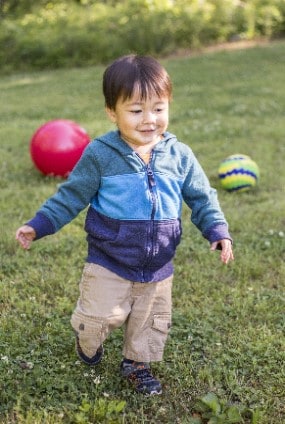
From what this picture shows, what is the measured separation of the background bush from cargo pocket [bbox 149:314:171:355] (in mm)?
12858

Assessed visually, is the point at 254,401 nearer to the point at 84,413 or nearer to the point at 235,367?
the point at 235,367

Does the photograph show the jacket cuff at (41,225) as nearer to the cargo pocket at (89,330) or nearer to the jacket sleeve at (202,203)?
the cargo pocket at (89,330)

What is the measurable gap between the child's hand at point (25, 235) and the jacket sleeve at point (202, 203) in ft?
2.46

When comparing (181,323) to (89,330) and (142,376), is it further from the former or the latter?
(89,330)

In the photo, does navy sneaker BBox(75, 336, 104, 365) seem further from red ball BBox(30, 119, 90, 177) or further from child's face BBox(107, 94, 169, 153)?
red ball BBox(30, 119, 90, 177)

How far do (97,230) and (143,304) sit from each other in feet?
1.41

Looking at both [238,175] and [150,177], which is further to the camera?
[238,175]

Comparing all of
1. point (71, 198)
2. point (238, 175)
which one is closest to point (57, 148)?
point (238, 175)

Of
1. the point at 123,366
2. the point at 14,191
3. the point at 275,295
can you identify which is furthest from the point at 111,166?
the point at 14,191

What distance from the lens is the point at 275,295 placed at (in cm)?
404

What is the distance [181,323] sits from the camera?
374cm

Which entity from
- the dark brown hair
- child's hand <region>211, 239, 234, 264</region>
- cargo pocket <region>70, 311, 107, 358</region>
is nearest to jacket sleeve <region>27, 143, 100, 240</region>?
the dark brown hair

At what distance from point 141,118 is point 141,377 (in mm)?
1266

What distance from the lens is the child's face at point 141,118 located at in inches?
112
